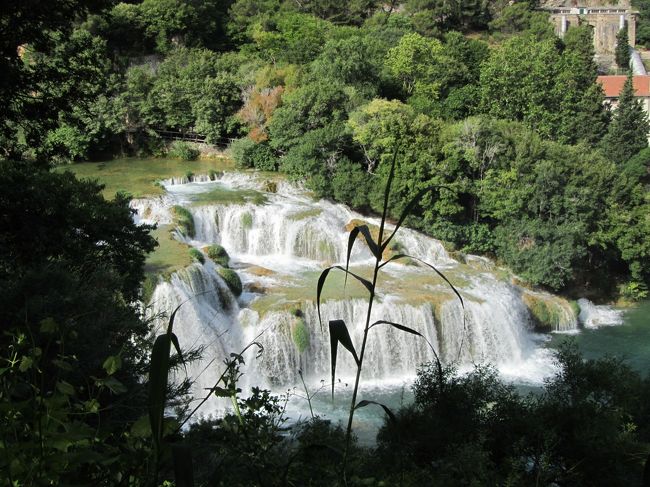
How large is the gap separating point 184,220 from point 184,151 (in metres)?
9.14

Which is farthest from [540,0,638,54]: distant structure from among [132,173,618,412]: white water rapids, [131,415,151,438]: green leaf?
[131,415,151,438]: green leaf

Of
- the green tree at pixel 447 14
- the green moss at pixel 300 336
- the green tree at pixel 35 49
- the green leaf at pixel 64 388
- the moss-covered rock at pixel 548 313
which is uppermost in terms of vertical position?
the green tree at pixel 447 14

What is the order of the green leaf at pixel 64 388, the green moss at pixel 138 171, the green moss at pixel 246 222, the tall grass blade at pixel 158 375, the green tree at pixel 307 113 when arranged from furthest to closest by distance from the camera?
the green tree at pixel 307 113 < the green moss at pixel 138 171 < the green moss at pixel 246 222 < the green leaf at pixel 64 388 < the tall grass blade at pixel 158 375

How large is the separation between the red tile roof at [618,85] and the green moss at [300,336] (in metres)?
28.8

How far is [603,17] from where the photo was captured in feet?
166

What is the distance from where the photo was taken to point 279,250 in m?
20.6

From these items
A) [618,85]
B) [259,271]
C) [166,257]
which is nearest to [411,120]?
[259,271]

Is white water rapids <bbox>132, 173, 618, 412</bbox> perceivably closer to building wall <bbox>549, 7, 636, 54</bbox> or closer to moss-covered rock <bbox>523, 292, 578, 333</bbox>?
moss-covered rock <bbox>523, 292, 578, 333</bbox>

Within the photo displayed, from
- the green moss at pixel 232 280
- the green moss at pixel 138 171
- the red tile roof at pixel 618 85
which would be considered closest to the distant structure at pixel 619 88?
the red tile roof at pixel 618 85

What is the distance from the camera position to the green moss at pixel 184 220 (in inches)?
776

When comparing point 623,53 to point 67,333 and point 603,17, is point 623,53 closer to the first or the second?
point 603,17

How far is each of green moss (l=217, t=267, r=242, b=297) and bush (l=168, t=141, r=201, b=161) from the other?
40.5ft

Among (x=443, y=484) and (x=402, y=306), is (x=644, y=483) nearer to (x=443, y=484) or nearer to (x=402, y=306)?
(x=443, y=484)

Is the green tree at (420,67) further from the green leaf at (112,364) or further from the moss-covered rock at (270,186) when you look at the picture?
the green leaf at (112,364)
